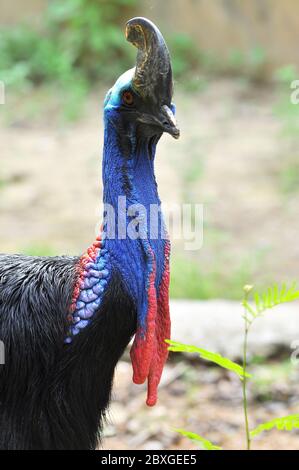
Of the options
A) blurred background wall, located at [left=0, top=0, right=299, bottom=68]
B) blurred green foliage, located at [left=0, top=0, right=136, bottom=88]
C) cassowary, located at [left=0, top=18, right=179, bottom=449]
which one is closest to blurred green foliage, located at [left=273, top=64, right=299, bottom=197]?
blurred background wall, located at [left=0, top=0, right=299, bottom=68]

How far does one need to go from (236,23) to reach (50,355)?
20.4 feet

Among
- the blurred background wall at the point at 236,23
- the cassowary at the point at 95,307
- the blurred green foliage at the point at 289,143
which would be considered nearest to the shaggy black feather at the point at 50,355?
the cassowary at the point at 95,307

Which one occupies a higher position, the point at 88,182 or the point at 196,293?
the point at 88,182

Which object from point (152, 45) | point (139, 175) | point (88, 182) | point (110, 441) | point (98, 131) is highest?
point (98, 131)

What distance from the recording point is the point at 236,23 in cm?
788

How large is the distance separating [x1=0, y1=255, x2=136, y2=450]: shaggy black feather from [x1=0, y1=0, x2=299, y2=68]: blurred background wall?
587 cm

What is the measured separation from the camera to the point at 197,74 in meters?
7.97

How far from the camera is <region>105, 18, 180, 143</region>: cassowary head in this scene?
1.99m

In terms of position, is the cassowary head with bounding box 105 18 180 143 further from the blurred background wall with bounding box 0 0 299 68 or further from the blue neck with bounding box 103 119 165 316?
the blurred background wall with bounding box 0 0 299 68

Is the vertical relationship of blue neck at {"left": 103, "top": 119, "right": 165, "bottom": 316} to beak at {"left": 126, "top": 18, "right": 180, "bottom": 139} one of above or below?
below

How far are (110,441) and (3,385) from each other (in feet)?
3.88

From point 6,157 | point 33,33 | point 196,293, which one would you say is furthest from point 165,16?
point 196,293

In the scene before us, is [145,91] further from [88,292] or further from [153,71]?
[88,292]

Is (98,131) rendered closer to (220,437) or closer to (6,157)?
(6,157)
